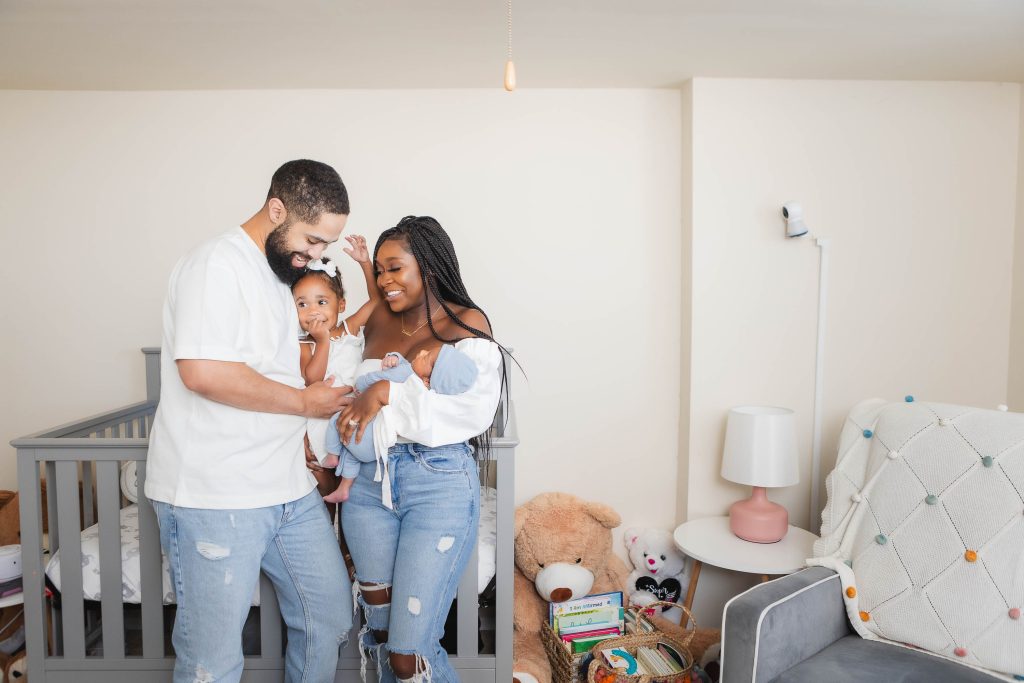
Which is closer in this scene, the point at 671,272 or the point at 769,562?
the point at 769,562

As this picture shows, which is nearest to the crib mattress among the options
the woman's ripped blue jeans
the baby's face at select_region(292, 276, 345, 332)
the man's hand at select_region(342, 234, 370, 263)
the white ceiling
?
the woman's ripped blue jeans

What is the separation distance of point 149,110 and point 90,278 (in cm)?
74

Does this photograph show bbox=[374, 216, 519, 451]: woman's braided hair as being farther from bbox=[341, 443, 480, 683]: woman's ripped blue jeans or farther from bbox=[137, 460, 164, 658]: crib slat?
bbox=[137, 460, 164, 658]: crib slat

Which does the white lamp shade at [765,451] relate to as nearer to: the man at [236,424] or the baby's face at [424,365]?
the baby's face at [424,365]

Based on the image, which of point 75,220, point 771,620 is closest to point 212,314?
point 771,620

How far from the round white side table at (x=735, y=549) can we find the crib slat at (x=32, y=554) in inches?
77.2

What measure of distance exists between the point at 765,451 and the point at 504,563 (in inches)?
43.8

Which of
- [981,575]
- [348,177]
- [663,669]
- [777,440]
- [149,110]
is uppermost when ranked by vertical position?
[149,110]

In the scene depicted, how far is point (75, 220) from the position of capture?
267 cm

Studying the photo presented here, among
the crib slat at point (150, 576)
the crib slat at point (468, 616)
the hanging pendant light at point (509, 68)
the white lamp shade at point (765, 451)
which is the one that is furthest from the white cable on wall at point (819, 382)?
the crib slat at point (150, 576)

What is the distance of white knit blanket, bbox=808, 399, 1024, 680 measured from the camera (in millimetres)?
1569

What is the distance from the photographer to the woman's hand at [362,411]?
1.50m

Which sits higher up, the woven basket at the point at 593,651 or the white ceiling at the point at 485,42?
the white ceiling at the point at 485,42

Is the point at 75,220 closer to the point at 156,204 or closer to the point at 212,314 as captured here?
the point at 156,204
